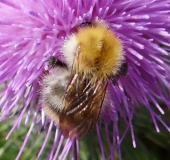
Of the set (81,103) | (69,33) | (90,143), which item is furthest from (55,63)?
(90,143)

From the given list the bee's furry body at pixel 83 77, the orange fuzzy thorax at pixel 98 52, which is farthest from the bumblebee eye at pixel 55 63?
the orange fuzzy thorax at pixel 98 52

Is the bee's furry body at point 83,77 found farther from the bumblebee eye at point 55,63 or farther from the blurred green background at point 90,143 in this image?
the blurred green background at point 90,143

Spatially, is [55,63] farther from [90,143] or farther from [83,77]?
[90,143]

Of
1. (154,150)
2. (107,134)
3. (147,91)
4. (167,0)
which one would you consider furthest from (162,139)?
(167,0)

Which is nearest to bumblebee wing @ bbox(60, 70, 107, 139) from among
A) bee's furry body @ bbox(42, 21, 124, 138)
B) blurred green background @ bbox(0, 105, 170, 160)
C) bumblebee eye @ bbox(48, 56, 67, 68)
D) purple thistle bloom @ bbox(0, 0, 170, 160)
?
bee's furry body @ bbox(42, 21, 124, 138)

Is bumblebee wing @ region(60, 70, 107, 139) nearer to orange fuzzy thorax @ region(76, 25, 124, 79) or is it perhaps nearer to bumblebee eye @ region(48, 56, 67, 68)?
orange fuzzy thorax @ region(76, 25, 124, 79)
